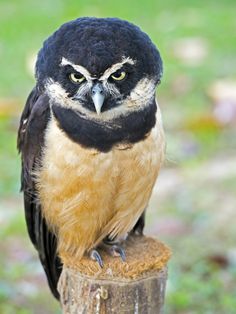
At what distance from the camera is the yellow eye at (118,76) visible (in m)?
2.86

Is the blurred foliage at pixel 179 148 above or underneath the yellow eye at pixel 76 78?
underneath

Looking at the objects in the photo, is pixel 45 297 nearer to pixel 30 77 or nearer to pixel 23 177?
pixel 23 177

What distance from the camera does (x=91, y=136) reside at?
2996mm

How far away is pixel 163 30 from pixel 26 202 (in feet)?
19.1

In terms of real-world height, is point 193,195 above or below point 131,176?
below

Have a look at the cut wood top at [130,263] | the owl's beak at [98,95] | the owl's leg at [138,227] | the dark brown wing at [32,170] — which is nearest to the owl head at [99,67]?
the owl's beak at [98,95]

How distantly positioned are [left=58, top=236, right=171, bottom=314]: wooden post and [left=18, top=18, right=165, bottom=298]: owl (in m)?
0.18

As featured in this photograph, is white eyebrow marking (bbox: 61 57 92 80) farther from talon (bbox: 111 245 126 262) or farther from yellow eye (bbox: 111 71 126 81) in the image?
talon (bbox: 111 245 126 262)

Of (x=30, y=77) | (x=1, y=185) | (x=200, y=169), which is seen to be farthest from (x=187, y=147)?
(x=30, y=77)

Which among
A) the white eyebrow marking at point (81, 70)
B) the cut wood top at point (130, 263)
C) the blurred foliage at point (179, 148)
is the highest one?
the white eyebrow marking at point (81, 70)

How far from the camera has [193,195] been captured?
555 cm

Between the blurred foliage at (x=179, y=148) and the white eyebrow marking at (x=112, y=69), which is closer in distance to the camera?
the white eyebrow marking at (x=112, y=69)

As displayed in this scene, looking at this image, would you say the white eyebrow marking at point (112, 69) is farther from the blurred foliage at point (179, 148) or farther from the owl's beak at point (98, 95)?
the blurred foliage at point (179, 148)

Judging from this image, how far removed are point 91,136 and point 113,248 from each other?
512 mm
